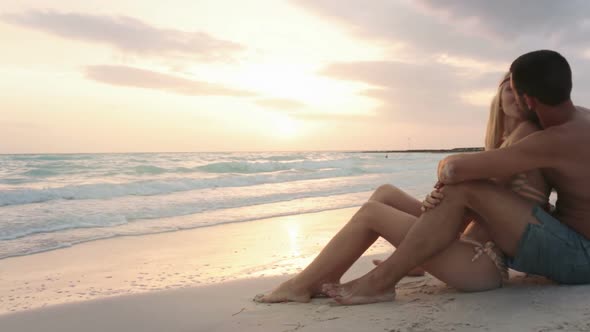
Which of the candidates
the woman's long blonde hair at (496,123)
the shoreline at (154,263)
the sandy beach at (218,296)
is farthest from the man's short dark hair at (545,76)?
the shoreline at (154,263)

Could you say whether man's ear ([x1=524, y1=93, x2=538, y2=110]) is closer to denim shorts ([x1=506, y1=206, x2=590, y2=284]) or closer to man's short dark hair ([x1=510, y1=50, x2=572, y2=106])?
man's short dark hair ([x1=510, y1=50, x2=572, y2=106])

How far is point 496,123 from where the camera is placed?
307 cm

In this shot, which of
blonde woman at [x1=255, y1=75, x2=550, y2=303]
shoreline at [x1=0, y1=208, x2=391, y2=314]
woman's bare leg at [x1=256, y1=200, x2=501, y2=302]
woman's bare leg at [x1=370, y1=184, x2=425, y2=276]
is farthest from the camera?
shoreline at [x1=0, y1=208, x2=391, y2=314]

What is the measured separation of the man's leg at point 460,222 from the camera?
2711 millimetres

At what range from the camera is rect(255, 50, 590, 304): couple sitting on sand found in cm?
258

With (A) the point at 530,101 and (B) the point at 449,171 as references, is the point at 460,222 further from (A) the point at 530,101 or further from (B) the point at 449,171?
(A) the point at 530,101

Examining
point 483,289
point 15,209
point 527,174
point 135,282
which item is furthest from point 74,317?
point 15,209

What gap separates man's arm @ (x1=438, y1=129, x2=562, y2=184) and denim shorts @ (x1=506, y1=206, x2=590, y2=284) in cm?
27

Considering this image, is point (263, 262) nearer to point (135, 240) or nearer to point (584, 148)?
point (135, 240)

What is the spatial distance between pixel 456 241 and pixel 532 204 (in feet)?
1.56

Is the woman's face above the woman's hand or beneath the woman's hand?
above

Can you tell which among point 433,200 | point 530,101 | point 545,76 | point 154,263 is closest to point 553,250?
point 433,200

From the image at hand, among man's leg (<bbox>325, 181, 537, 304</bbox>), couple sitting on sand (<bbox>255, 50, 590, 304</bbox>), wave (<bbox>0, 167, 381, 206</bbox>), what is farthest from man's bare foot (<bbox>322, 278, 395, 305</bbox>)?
wave (<bbox>0, 167, 381, 206</bbox>)

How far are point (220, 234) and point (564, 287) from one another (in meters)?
5.11
